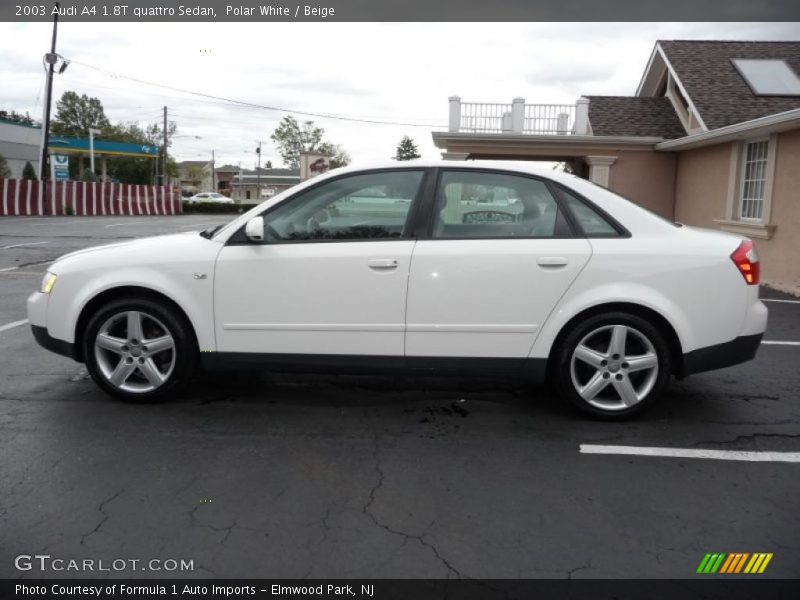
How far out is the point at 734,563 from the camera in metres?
2.72

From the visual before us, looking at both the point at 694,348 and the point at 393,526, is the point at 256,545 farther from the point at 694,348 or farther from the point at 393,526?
the point at 694,348

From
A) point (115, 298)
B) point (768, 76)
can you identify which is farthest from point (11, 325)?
point (768, 76)

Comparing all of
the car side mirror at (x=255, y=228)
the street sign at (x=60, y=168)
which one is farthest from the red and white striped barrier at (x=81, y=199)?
the car side mirror at (x=255, y=228)

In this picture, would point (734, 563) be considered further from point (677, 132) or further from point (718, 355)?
point (677, 132)

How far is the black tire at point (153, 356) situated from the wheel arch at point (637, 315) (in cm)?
235

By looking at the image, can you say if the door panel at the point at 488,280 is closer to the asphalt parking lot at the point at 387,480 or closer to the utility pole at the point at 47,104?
the asphalt parking lot at the point at 387,480

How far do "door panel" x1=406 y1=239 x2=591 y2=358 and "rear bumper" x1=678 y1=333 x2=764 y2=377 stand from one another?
91 centimetres

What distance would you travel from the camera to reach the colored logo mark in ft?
8.78

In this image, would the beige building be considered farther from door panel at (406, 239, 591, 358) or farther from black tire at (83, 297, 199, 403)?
black tire at (83, 297, 199, 403)

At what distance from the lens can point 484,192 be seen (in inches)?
174

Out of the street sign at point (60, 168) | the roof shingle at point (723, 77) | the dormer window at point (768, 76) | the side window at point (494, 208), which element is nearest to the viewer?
the side window at point (494, 208)

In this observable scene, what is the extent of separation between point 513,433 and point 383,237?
146 centimetres

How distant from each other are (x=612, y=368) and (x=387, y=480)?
166 cm

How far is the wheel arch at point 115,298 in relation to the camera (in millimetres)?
4445
